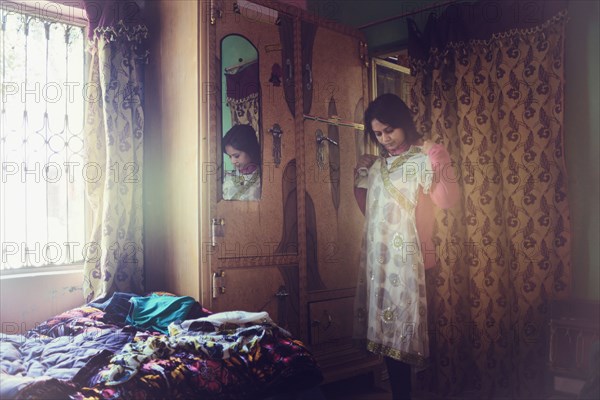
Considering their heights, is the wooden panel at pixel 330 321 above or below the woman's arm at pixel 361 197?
below

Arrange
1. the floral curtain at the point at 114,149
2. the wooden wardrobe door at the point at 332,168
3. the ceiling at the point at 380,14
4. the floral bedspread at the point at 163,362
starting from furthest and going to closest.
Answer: the ceiling at the point at 380,14
the wooden wardrobe door at the point at 332,168
the floral curtain at the point at 114,149
the floral bedspread at the point at 163,362

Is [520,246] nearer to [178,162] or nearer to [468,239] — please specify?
[468,239]

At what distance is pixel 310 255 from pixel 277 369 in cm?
133

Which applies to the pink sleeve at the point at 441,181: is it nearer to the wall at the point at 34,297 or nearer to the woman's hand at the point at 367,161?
the woman's hand at the point at 367,161

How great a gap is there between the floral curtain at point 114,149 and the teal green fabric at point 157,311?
1.54 feet

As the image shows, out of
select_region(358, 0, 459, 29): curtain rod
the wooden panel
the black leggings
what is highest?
select_region(358, 0, 459, 29): curtain rod

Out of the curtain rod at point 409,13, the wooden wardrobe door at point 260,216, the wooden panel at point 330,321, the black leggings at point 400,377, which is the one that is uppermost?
the curtain rod at point 409,13

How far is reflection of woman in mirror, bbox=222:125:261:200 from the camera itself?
2.97 m

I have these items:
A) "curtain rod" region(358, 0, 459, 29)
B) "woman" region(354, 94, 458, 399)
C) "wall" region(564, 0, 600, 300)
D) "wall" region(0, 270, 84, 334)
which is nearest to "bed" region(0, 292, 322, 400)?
"wall" region(0, 270, 84, 334)

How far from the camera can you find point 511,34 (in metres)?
3.21

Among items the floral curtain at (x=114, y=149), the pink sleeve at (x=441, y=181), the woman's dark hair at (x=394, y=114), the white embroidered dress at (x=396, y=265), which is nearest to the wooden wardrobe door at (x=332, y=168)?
the white embroidered dress at (x=396, y=265)

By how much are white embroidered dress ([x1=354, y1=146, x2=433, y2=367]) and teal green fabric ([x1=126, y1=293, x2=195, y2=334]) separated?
1.02 m

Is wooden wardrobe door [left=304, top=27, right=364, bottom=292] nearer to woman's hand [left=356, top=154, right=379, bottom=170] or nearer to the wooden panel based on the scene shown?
the wooden panel

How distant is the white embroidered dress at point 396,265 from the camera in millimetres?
2803
